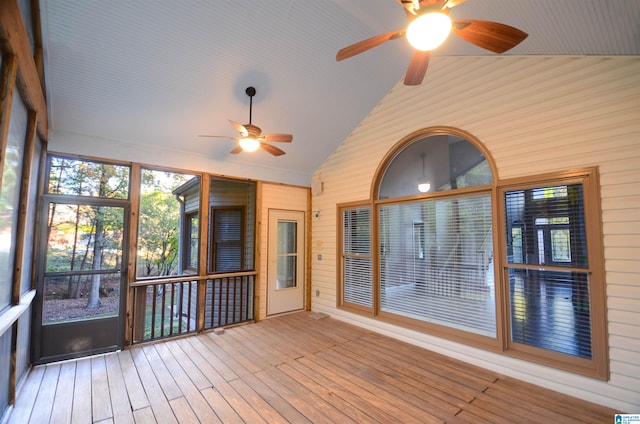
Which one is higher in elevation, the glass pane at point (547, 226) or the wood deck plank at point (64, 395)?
the glass pane at point (547, 226)

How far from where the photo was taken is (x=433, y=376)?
10.4 ft

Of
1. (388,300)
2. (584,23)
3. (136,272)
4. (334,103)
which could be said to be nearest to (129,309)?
(136,272)

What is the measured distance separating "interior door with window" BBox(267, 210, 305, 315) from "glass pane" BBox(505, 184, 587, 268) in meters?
3.72

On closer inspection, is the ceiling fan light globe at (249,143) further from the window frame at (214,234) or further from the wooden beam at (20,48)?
the window frame at (214,234)

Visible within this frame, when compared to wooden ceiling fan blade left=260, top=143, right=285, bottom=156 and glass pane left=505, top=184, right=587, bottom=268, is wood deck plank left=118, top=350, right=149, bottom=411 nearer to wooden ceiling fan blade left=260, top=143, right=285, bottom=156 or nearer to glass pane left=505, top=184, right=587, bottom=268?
wooden ceiling fan blade left=260, top=143, right=285, bottom=156

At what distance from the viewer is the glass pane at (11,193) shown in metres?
2.08

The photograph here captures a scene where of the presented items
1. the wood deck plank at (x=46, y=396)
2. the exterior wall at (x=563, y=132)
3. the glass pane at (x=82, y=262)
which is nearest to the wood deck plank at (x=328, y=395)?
the exterior wall at (x=563, y=132)

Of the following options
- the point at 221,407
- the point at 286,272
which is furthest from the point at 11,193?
the point at 286,272

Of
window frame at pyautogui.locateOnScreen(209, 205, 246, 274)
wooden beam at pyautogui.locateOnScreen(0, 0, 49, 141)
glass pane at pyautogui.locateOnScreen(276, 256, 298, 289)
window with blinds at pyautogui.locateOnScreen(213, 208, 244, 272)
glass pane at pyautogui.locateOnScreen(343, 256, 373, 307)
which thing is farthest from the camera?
window with blinds at pyautogui.locateOnScreen(213, 208, 244, 272)

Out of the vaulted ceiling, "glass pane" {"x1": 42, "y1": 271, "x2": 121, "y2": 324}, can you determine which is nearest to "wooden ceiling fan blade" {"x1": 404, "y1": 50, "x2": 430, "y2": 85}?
the vaulted ceiling

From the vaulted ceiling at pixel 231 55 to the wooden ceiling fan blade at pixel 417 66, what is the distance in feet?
2.60

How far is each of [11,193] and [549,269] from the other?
4994 mm

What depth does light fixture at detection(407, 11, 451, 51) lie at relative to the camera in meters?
1.73

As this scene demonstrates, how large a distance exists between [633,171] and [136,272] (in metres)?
5.79
